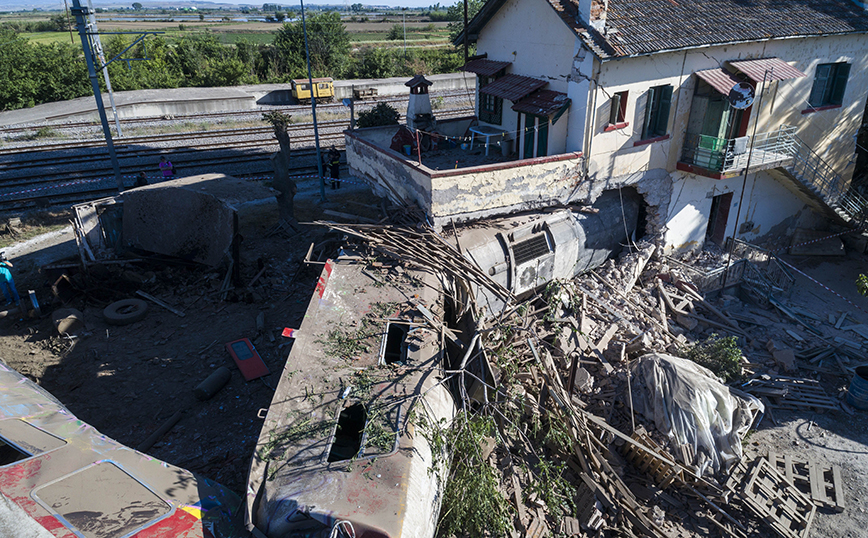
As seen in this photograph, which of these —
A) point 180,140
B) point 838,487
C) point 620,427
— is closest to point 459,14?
point 180,140

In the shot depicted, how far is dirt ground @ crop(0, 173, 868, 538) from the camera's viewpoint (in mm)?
10352

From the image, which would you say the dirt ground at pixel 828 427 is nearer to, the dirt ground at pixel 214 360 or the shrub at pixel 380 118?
the dirt ground at pixel 214 360

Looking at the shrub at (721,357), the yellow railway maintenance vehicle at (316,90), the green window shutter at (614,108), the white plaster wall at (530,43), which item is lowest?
the shrub at (721,357)

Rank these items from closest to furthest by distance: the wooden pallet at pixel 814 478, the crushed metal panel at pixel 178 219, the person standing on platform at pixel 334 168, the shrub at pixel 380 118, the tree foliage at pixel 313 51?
the wooden pallet at pixel 814 478 → the crushed metal panel at pixel 178 219 → the shrub at pixel 380 118 → the person standing on platform at pixel 334 168 → the tree foliage at pixel 313 51

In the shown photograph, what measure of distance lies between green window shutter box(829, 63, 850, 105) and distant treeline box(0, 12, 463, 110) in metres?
35.6

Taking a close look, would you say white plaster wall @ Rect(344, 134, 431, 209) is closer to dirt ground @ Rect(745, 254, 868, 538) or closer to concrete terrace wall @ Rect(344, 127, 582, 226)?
concrete terrace wall @ Rect(344, 127, 582, 226)

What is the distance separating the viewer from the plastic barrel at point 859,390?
1267cm

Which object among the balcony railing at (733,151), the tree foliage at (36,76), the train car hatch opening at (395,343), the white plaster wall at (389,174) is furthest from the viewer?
the tree foliage at (36,76)

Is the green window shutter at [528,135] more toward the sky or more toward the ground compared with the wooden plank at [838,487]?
more toward the sky

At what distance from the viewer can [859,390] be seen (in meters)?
12.8

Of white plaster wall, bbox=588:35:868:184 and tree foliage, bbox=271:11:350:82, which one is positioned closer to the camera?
white plaster wall, bbox=588:35:868:184

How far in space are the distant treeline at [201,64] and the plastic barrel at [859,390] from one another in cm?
4269

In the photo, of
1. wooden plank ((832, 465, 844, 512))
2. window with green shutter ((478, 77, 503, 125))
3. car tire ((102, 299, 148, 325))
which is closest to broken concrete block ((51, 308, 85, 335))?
car tire ((102, 299, 148, 325))

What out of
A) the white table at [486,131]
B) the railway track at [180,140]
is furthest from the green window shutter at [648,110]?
the railway track at [180,140]
